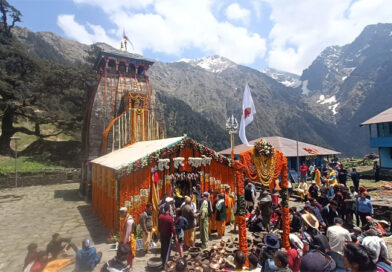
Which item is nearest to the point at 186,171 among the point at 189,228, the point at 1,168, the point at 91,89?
the point at 189,228

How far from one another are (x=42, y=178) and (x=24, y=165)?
15.4 ft

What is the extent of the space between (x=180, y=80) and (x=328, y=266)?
13208 centimetres

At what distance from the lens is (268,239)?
5031 mm

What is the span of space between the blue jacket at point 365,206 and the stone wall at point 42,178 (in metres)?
25.3

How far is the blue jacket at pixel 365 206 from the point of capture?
841 centimetres

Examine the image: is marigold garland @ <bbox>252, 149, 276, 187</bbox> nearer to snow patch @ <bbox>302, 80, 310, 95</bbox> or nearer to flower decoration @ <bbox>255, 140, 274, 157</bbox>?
flower decoration @ <bbox>255, 140, 274, 157</bbox>

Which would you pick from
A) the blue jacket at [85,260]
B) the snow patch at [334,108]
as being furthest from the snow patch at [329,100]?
the blue jacket at [85,260]

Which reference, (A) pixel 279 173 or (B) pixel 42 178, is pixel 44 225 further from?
(B) pixel 42 178

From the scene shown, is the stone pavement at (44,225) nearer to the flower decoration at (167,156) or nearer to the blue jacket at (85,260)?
the blue jacket at (85,260)

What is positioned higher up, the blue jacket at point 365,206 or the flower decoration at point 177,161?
the flower decoration at point 177,161

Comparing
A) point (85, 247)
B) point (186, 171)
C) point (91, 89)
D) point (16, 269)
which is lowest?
point (16, 269)

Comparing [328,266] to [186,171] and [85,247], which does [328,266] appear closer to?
[85,247]

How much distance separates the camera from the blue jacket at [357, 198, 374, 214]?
841 cm

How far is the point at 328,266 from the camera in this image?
3.82m
